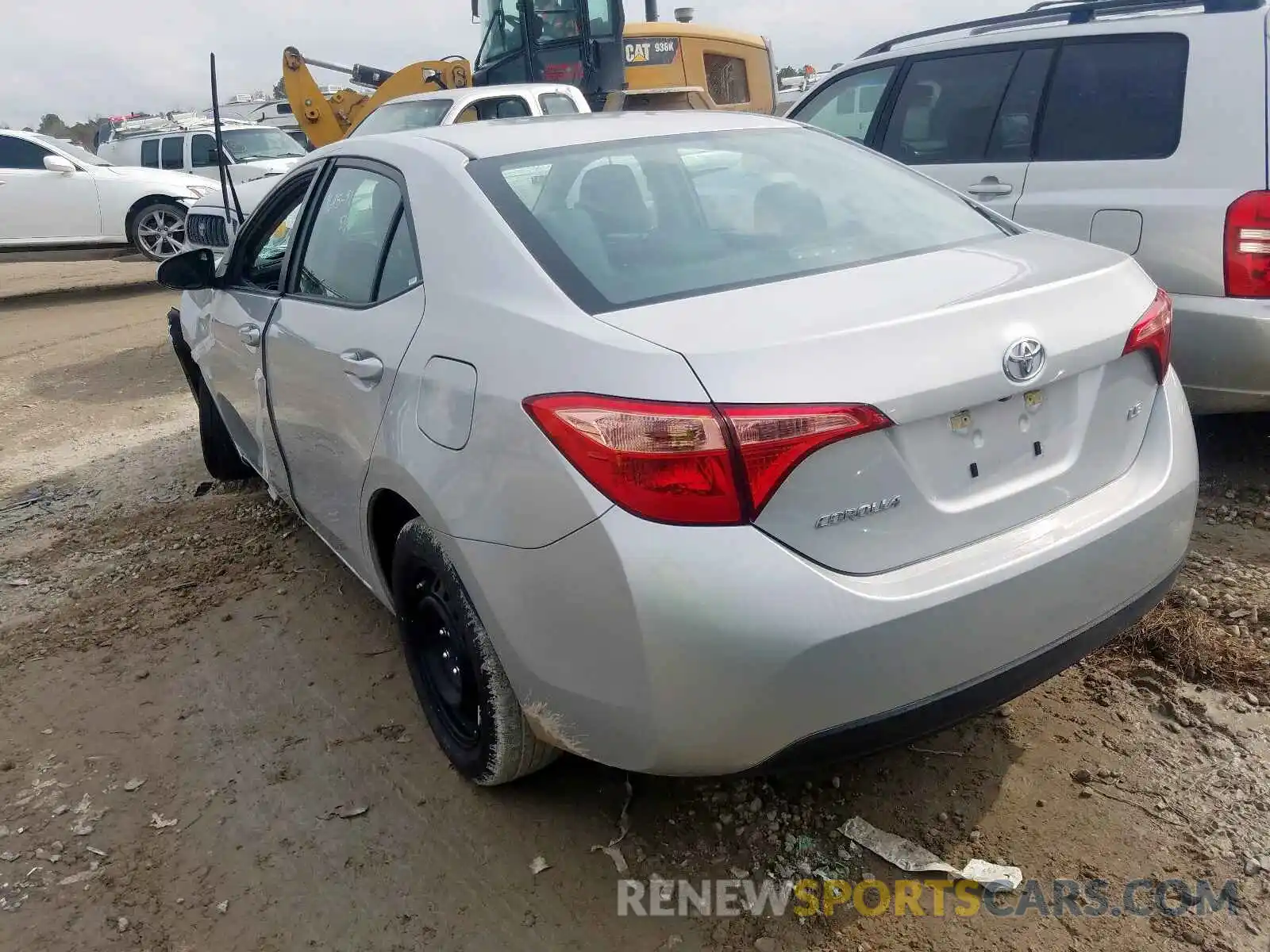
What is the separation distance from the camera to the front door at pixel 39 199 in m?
11.7

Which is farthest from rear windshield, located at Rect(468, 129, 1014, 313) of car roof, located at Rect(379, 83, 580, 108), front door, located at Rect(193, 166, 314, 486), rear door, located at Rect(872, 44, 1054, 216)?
car roof, located at Rect(379, 83, 580, 108)

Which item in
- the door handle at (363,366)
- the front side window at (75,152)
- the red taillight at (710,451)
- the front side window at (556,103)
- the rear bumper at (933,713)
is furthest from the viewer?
the front side window at (75,152)

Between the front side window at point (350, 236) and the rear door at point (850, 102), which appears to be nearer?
the front side window at point (350, 236)

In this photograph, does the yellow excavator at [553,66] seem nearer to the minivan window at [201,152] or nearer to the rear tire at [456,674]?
the minivan window at [201,152]

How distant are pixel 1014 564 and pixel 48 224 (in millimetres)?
12810

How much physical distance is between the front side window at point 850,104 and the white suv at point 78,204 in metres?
9.08

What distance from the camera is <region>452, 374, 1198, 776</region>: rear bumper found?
180 centimetres

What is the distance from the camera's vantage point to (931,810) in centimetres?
246

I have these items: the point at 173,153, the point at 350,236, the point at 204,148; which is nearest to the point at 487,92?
the point at 350,236

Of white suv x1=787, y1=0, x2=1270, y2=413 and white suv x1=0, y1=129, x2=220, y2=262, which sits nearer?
white suv x1=787, y1=0, x2=1270, y2=413

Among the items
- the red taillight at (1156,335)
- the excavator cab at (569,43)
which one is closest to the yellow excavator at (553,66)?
the excavator cab at (569,43)

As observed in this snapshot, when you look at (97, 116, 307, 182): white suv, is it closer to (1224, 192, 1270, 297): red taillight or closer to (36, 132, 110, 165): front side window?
(36, 132, 110, 165): front side window

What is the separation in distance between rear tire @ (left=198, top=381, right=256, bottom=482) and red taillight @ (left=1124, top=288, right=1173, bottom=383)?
12.6 ft

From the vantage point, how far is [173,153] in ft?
52.3
